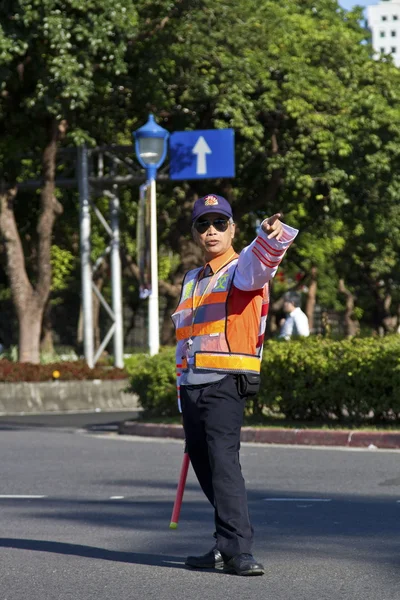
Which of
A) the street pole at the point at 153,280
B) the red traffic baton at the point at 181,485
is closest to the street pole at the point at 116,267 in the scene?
the street pole at the point at 153,280

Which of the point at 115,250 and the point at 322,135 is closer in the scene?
the point at 115,250

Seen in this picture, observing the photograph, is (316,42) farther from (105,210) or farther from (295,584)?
(295,584)

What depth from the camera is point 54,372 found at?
2608 centimetres

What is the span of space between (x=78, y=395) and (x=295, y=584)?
1963cm

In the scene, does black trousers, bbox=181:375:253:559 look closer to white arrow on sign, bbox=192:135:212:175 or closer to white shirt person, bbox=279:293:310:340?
white shirt person, bbox=279:293:310:340

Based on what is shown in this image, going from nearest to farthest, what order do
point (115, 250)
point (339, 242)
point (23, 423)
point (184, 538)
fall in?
point (184, 538), point (23, 423), point (115, 250), point (339, 242)

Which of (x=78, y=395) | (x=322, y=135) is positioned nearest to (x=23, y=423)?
(x=78, y=395)

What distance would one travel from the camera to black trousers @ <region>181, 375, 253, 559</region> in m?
6.62

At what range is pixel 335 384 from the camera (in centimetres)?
1670

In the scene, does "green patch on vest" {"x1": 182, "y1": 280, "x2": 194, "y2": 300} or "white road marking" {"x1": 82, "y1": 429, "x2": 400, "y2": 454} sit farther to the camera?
"white road marking" {"x1": 82, "y1": 429, "x2": 400, "y2": 454}

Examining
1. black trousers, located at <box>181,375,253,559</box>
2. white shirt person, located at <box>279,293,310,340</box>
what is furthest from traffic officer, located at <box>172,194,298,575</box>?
white shirt person, located at <box>279,293,310,340</box>

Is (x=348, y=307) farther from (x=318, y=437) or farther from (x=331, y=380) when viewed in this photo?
(x=318, y=437)

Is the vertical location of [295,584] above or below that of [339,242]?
below

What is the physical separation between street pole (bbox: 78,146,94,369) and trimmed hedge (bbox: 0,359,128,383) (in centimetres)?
52
